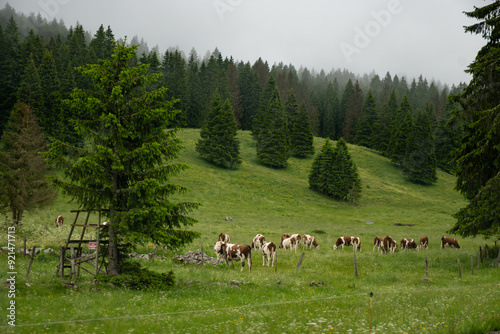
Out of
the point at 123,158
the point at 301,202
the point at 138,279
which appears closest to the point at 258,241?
the point at 138,279

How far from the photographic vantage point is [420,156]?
268 ft

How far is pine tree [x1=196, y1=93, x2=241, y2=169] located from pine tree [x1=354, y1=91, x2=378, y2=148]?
152 ft

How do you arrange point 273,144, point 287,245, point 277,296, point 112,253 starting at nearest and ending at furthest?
point 112,253
point 277,296
point 287,245
point 273,144

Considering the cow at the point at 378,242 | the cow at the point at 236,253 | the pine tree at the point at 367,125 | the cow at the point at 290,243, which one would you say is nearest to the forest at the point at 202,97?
the pine tree at the point at 367,125

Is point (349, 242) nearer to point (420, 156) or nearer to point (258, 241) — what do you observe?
point (258, 241)

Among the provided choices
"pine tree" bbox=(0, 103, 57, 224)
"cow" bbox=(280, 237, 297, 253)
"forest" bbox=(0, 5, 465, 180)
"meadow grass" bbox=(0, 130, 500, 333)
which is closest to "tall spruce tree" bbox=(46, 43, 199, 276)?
"meadow grass" bbox=(0, 130, 500, 333)

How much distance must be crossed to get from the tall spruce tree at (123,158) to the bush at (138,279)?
509 millimetres

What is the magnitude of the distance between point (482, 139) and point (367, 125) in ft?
288

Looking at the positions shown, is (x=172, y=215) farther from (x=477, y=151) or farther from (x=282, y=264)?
(x=477, y=151)

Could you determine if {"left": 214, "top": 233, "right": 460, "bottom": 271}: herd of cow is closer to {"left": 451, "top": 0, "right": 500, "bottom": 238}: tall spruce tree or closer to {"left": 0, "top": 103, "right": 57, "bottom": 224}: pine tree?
{"left": 451, "top": 0, "right": 500, "bottom": 238}: tall spruce tree

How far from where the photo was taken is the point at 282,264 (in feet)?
80.9

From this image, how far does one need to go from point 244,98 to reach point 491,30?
92.7 meters

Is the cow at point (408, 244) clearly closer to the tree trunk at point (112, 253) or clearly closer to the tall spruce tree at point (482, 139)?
the tall spruce tree at point (482, 139)

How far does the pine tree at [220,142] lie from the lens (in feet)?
234
